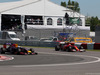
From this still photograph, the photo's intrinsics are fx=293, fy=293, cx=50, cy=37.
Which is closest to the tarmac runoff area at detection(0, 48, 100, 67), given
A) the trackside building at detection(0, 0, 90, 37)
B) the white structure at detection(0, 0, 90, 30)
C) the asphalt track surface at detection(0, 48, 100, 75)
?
the asphalt track surface at detection(0, 48, 100, 75)

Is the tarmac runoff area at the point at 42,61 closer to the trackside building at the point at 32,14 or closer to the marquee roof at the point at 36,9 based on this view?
the trackside building at the point at 32,14

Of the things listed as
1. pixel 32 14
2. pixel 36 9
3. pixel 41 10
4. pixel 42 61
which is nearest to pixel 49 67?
pixel 42 61

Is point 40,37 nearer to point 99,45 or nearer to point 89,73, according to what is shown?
point 99,45

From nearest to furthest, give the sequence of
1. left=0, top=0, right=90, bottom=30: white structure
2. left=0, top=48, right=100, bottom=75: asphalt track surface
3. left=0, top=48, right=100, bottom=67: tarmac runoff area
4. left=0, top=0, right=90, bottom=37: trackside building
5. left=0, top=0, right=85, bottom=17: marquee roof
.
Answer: left=0, top=48, right=100, bottom=75: asphalt track surface < left=0, top=48, right=100, bottom=67: tarmac runoff area < left=0, top=0, right=90, bottom=37: trackside building < left=0, top=0, right=85, bottom=17: marquee roof < left=0, top=0, right=90, bottom=30: white structure

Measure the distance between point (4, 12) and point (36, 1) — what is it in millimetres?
8060

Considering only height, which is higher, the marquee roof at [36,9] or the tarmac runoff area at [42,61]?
the marquee roof at [36,9]

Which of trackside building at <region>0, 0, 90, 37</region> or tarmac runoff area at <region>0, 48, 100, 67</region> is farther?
trackside building at <region>0, 0, 90, 37</region>

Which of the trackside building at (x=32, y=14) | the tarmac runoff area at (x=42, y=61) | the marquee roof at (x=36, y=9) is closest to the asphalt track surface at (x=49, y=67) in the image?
the tarmac runoff area at (x=42, y=61)

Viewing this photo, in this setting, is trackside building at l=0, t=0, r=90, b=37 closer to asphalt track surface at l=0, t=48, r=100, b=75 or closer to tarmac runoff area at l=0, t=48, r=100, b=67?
tarmac runoff area at l=0, t=48, r=100, b=67

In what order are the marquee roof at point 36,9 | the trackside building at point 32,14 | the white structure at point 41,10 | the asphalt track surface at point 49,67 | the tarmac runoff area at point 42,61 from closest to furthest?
the asphalt track surface at point 49,67
the tarmac runoff area at point 42,61
the trackside building at point 32,14
the marquee roof at point 36,9
the white structure at point 41,10

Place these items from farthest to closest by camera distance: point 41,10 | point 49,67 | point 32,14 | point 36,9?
point 41,10, point 36,9, point 32,14, point 49,67

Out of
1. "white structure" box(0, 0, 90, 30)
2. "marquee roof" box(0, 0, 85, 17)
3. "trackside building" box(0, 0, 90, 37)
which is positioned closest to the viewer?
"trackside building" box(0, 0, 90, 37)

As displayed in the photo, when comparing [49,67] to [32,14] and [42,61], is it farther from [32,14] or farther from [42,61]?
[32,14]

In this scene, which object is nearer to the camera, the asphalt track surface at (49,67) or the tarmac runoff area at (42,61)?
the asphalt track surface at (49,67)
